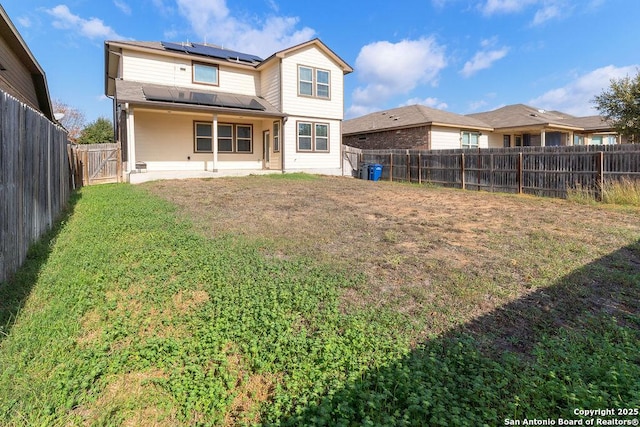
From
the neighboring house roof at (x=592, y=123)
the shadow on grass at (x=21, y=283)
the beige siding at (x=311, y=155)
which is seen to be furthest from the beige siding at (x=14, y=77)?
the neighboring house roof at (x=592, y=123)

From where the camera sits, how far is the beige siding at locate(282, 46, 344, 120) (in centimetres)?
1770

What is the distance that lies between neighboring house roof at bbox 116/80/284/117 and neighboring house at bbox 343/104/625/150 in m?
9.71

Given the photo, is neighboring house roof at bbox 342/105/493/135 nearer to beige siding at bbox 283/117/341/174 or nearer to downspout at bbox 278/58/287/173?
beige siding at bbox 283/117/341/174

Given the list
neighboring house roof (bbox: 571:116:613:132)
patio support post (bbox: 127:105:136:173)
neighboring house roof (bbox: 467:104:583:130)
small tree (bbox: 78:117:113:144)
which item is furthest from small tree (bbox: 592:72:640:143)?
small tree (bbox: 78:117:113:144)

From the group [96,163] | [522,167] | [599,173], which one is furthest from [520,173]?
[96,163]

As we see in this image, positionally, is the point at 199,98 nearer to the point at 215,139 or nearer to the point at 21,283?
the point at 215,139

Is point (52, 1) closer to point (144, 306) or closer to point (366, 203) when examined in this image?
point (366, 203)

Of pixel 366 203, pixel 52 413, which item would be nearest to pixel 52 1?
pixel 366 203

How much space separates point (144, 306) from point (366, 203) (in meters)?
7.15

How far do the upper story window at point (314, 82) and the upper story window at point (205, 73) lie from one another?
4175 millimetres

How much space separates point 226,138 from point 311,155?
434cm

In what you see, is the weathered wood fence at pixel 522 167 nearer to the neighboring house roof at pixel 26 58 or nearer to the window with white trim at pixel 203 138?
the window with white trim at pixel 203 138

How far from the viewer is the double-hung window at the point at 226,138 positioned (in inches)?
677

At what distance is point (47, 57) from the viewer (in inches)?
1259
